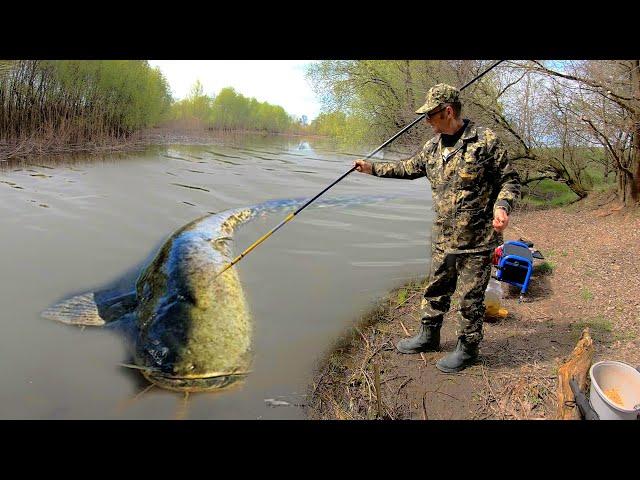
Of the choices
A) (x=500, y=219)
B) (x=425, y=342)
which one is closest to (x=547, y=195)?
(x=425, y=342)

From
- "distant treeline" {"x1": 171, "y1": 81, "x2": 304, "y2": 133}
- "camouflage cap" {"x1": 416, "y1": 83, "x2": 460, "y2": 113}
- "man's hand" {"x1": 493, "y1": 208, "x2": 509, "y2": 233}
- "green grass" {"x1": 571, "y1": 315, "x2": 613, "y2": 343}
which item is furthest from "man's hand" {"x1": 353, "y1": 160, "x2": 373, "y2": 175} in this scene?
"distant treeline" {"x1": 171, "y1": 81, "x2": 304, "y2": 133}

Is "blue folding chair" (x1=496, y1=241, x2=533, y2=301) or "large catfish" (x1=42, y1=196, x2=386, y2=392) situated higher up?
"blue folding chair" (x1=496, y1=241, x2=533, y2=301)

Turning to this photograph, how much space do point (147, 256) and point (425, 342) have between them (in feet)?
14.6

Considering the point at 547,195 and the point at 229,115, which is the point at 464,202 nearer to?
the point at 547,195

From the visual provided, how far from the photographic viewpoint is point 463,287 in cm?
341

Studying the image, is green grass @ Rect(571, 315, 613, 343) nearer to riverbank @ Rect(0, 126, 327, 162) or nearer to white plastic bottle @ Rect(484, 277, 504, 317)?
white plastic bottle @ Rect(484, 277, 504, 317)

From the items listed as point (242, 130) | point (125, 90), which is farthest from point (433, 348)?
point (242, 130)

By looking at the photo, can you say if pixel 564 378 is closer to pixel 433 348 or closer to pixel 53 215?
pixel 433 348

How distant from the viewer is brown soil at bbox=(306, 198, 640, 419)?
3.21 metres

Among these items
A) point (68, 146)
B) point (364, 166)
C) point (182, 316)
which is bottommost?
point (182, 316)

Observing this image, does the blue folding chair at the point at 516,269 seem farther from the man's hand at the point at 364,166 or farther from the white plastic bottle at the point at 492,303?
the man's hand at the point at 364,166

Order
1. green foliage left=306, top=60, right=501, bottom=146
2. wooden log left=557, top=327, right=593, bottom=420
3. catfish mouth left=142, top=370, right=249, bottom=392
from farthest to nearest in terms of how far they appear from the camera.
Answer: green foliage left=306, top=60, right=501, bottom=146, catfish mouth left=142, top=370, right=249, bottom=392, wooden log left=557, top=327, right=593, bottom=420

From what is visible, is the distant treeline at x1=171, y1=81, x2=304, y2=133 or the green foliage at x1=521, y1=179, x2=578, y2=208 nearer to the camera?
the green foliage at x1=521, y1=179, x2=578, y2=208
